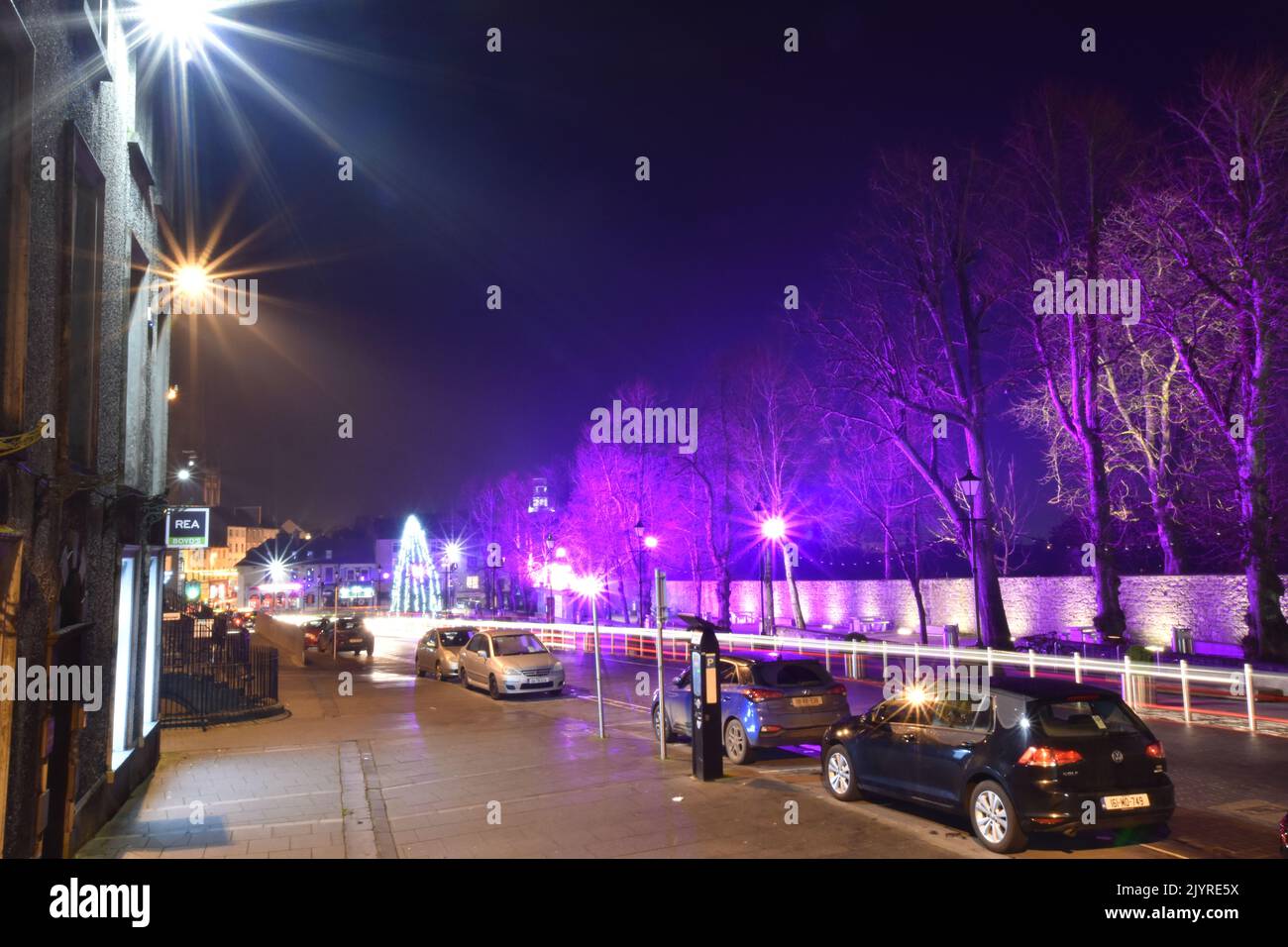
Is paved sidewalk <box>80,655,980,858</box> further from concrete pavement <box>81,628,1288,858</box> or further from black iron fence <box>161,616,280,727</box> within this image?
black iron fence <box>161,616,280,727</box>

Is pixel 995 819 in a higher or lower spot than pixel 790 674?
lower

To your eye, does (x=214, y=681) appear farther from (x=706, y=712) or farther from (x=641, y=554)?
(x=641, y=554)

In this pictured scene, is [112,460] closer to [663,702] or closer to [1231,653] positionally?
[663,702]

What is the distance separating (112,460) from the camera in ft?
30.0

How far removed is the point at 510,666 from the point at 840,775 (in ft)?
39.1

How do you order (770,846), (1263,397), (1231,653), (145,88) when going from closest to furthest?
(770,846)
(145,88)
(1263,397)
(1231,653)

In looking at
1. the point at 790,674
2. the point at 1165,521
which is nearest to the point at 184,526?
the point at 790,674

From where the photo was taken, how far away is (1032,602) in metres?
33.4

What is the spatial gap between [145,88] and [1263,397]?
2351cm

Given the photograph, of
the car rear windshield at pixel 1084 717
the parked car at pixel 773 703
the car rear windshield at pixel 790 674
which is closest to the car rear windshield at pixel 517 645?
the parked car at pixel 773 703

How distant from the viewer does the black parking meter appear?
1080 centimetres

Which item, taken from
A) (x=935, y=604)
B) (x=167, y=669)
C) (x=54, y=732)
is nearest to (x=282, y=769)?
(x=54, y=732)

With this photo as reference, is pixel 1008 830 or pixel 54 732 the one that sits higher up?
pixel 54 732

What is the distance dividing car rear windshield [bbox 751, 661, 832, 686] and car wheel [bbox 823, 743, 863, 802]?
7.44 feet
